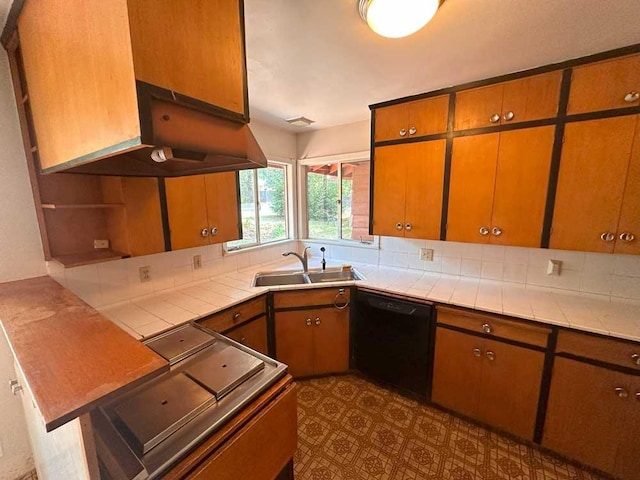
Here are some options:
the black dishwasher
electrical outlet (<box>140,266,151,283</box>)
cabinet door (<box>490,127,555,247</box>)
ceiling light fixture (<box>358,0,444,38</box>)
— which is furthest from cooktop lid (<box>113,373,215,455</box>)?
cabinet door (<box>490,127,555,247</box>)

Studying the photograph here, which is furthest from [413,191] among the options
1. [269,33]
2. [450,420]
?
[450,420]

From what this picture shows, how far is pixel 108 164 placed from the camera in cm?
129

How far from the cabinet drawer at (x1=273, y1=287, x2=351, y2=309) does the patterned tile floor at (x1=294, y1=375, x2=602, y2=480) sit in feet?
2.54

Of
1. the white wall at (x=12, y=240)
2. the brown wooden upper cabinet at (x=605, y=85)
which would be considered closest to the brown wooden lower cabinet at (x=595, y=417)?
the brown wooden upper cabinet at (x=605, y=85)

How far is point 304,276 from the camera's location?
8.53 feet

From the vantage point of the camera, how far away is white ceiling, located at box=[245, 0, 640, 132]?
1.16m

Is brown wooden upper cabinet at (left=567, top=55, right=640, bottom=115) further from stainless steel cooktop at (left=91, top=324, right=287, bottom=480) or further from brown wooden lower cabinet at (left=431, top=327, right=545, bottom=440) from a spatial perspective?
stainless steel cooktop at (left=91, top=324, right=287, bottom=480)

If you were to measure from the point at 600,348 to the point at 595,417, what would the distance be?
42cm

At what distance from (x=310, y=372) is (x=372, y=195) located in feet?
5.54

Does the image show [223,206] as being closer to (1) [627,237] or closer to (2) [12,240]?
(2) [12,240]

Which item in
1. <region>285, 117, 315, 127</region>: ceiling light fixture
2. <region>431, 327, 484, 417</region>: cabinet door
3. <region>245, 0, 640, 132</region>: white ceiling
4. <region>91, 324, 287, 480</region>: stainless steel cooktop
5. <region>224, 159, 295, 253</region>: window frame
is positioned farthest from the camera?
<region>224, 159, 295, 253</region>: window frame

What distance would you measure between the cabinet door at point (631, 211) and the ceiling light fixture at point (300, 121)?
231 cm

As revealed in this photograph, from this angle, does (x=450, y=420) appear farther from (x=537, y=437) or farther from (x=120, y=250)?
(x=120, y=250)

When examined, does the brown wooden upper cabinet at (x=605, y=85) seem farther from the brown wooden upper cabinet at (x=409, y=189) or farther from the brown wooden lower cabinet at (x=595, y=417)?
the brown wooden lower cabinet at (x=595, y=417)
